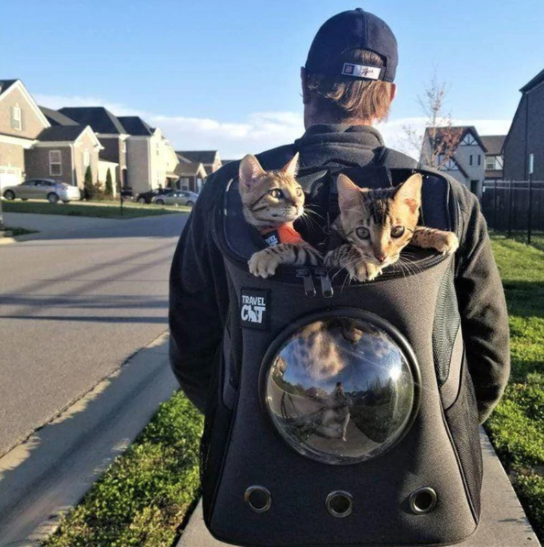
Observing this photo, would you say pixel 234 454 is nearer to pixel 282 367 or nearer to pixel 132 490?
pixel 282 367

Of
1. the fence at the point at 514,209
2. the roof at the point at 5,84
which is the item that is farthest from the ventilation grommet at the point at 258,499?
the roof at the point at 5,84

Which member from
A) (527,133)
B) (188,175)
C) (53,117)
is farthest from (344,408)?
(188,175)

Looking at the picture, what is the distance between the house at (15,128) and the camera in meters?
44.5

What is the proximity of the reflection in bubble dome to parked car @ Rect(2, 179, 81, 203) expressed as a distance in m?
42.9

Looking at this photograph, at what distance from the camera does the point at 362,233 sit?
4.82 ft

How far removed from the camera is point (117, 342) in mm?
6773

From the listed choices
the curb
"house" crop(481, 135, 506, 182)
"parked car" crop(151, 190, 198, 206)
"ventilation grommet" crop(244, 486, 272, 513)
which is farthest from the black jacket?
"house" crop(481, 135, 506, 182)

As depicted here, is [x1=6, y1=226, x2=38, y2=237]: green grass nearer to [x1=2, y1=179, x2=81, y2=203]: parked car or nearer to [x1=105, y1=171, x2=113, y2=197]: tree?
[x1=2, y1=179, x2=81, y2=203]: parked car

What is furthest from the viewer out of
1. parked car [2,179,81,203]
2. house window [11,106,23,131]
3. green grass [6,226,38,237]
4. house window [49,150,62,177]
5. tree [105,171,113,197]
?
tree [105,171,113,197]

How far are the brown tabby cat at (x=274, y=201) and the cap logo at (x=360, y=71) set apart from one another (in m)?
0.36

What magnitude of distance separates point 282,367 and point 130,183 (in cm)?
6638

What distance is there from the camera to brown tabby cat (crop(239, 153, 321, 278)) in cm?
154

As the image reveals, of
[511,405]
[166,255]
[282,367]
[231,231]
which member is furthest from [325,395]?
[166,255]

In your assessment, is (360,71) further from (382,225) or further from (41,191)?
(41,191)
